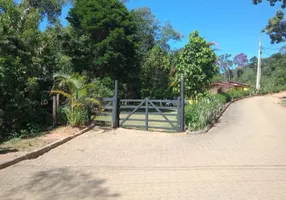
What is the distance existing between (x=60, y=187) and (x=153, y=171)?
212cm

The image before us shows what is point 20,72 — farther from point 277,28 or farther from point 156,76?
point 277,28

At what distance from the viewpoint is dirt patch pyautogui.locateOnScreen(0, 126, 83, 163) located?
25.6ft

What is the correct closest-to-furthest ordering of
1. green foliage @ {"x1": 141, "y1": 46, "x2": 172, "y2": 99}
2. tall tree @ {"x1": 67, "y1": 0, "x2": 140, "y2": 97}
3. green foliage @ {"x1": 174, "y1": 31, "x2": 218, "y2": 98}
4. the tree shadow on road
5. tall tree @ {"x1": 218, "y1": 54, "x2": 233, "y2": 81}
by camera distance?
the tree shadow on road → green foliage @ {"x1": 174, "y1": 31, "x2": 218, "y2": 98} → tall tree @ {"x1": 67, "y1": 0, "x2": 140, "y2": 97} → green foliage @ {"x1": 141, "y1": 46, "x2": 172, "y2": 99} → tall tree @ {"x1": 218, "y1": 54, "x2": 233, "y2": 81}

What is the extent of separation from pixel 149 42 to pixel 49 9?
12.8 metres

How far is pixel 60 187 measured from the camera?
18.1ft

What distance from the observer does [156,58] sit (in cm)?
2898

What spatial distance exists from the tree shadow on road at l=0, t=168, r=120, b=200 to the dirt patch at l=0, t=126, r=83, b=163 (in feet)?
5.08

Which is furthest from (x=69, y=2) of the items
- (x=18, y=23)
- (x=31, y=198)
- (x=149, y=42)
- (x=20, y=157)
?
(x=31, y=198)

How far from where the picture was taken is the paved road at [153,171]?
17.3 feet

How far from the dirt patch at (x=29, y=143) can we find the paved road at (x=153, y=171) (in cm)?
57

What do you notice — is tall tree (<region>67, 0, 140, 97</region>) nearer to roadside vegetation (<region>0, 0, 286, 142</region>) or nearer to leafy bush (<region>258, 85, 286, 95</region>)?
roadside vegetation (<region>0, 0, 286, 142</region>)

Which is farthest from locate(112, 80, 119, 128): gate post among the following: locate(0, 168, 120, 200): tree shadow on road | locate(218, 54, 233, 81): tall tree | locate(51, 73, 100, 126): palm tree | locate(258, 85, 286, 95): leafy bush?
locate(218, 54, 233, 81): tall tree

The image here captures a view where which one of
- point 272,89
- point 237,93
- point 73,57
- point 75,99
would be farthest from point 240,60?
point 75,99

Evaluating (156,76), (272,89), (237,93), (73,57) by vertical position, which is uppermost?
(73,57)
